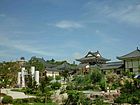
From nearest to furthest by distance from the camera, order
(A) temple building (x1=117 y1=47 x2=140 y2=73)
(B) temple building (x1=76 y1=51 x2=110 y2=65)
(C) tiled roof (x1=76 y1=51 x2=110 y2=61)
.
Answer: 1. (A) temple building (x1=117 y1=47 x2=140 y2=73)
2. (B) temple building (x1=76 y1=51 x2=110 y2=65)
3. (C) tiled roof (x1=76 y1=51 x2=110 y2=61)

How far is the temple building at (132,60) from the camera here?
134 feet

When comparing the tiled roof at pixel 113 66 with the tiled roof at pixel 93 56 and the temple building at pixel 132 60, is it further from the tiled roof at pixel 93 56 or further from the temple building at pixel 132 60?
the tiled roof at pixel 93 56

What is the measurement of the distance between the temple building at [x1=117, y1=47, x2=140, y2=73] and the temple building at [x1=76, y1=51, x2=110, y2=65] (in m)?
11.0

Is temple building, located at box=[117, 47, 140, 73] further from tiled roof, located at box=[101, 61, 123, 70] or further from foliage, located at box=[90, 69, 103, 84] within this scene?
foliage, located at box=[90, 69, 103, 84]

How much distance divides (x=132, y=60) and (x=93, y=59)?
41.9 ft

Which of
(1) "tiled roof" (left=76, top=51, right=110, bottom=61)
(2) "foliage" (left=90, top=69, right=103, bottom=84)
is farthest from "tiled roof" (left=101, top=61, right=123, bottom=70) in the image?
(2) "foliage" (left=90, top=69, right=103, bottom=84)

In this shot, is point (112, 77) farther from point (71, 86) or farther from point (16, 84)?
point (16, 84)

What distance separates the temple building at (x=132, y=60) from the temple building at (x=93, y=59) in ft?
36.2

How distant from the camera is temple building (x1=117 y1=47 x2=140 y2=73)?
134 feet

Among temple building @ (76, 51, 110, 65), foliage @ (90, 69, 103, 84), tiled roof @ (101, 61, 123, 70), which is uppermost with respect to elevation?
temple building @ (76, 51, 110, 65)

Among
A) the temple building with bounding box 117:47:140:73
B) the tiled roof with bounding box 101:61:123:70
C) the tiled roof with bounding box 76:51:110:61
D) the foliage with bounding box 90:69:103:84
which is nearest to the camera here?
the foliage with bounding box 90:69:103:84

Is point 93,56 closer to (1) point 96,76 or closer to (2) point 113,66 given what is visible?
(2) point 113,66

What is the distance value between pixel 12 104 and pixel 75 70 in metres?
32.3

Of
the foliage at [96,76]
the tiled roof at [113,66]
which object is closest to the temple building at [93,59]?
the tiled roof at [113,66]
